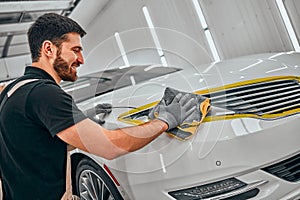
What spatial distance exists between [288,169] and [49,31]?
1286 mm

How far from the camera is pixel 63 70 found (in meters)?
1.57

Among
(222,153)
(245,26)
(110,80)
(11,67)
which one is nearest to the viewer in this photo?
(222,153)

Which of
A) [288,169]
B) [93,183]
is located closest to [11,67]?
[93,183]

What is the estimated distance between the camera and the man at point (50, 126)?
52.6 inches

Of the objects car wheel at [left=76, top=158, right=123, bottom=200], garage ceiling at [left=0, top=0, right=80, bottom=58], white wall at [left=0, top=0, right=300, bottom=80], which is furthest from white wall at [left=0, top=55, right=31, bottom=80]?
car wheel at [left=76, top=158, right=123, bottom=200]

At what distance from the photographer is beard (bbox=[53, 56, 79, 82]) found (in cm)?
154

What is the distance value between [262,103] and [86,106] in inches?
44.0

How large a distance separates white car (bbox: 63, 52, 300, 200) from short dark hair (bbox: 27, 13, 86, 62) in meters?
0.54

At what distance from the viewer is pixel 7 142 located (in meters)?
1.47

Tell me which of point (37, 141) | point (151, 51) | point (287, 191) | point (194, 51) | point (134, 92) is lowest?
point (287, 191)

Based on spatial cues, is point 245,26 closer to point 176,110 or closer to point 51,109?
point 176,110

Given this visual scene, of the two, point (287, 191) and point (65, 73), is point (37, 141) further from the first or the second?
point (287, 191)

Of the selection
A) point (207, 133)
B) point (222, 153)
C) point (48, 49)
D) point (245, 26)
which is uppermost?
point (245, 26)

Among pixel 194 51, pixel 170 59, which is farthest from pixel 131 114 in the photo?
pixel 170 59
